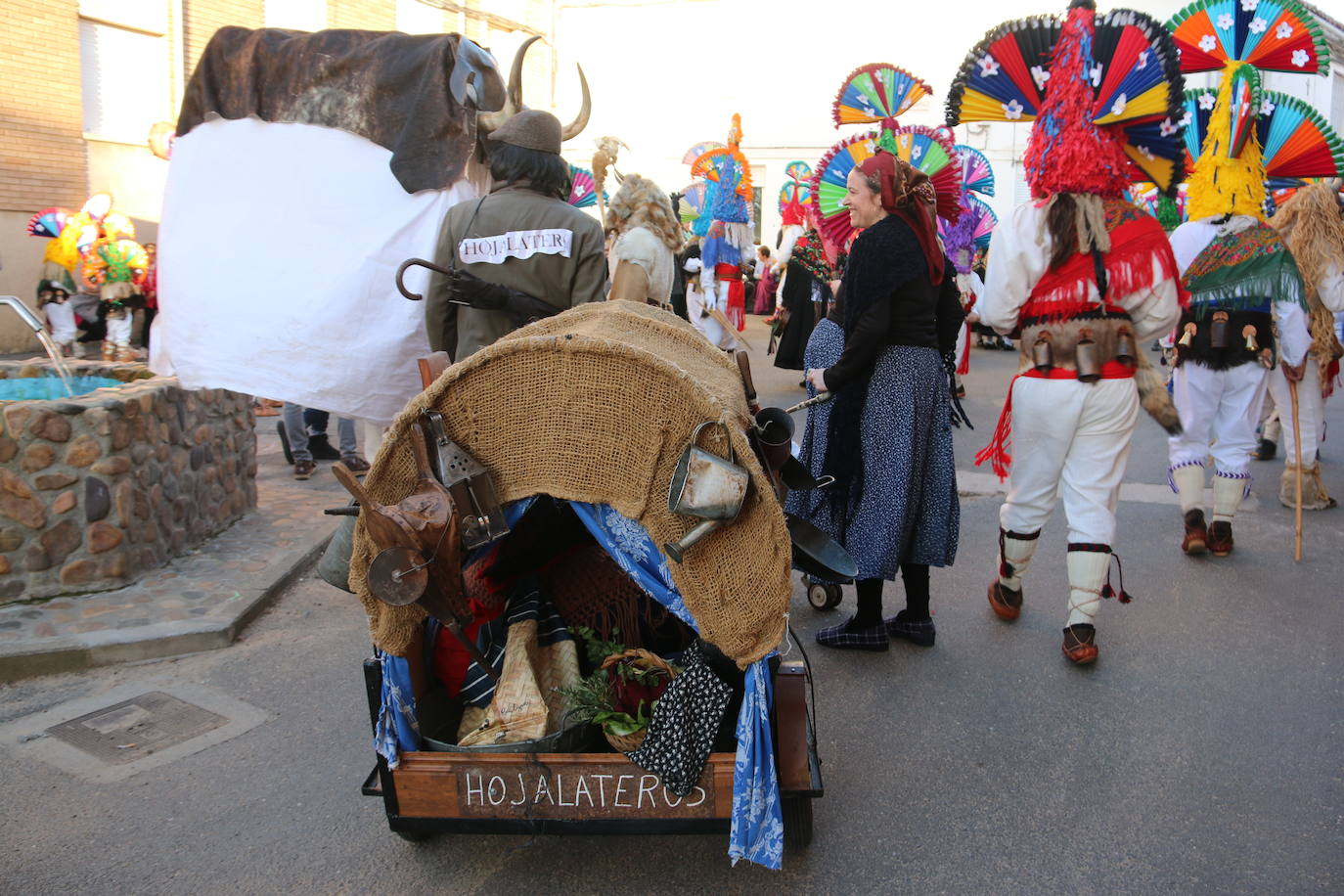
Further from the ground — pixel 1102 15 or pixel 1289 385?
pixel 1102 15

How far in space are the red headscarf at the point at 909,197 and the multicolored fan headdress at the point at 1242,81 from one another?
2.33 meters

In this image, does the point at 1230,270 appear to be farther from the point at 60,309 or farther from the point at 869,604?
the point at 60,309

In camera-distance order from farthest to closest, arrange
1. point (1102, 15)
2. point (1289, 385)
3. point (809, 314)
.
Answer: point (809, 314)
point (1289, 385)
point (1102, 15)

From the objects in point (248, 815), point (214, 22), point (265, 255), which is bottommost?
point (248, 815)

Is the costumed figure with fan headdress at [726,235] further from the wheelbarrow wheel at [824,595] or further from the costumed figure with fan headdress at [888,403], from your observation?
the costumed figure with fan headdress at [888,403]

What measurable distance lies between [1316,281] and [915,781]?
14.3 ft

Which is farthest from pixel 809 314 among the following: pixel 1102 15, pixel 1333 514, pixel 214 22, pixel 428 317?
pixel 214 22

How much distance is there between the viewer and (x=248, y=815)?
294cm

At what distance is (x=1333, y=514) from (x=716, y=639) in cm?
594

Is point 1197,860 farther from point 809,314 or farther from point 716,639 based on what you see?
point 809,314

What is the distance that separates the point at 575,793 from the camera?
2.45 meters

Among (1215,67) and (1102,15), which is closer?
(1102,15)

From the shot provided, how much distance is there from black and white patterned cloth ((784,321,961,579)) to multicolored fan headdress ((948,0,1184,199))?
967 mm

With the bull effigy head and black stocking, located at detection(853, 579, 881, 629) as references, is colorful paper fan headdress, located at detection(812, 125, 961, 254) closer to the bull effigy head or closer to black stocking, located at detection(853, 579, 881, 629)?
the bull effigy head
